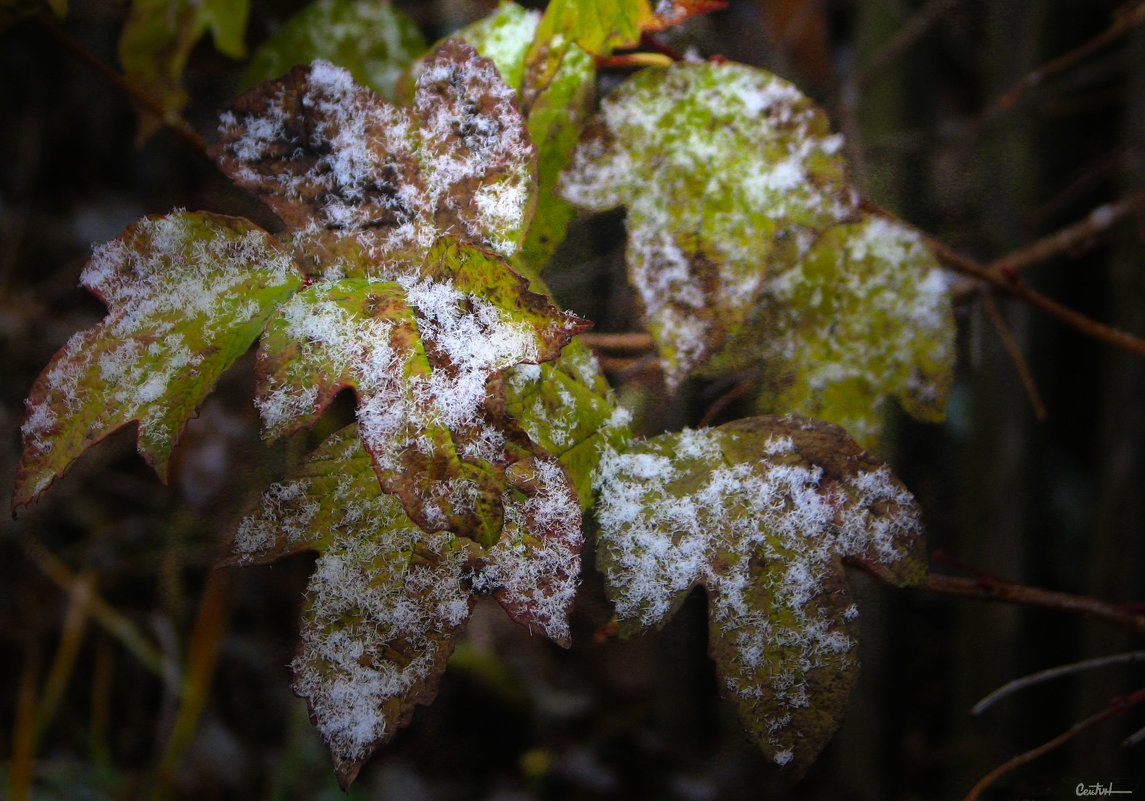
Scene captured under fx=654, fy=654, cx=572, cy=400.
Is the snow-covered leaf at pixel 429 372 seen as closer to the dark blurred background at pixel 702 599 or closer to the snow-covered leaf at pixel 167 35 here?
the snow-covered leaf at pixel 167 35

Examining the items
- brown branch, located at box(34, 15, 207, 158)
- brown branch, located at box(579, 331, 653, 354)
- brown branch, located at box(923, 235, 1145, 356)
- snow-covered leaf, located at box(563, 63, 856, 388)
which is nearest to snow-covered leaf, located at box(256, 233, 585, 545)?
snow-covered leaf, located at box(563, 63, 856, 388)

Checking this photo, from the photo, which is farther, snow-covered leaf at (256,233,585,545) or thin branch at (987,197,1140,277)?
thin branch at (987,197,1140,277)

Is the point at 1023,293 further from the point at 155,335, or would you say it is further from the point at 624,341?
the point at 155,335

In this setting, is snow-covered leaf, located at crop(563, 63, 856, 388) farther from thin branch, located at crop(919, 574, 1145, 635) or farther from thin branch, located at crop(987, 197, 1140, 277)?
thin branch, located at crop(987, 197, 1140, 277)

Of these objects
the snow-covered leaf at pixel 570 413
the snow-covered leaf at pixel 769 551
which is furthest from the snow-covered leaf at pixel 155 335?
the snow-covered leaf at pixel 769 551

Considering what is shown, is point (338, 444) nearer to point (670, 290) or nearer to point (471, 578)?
point (471, 578)

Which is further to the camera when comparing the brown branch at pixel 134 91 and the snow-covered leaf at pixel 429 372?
the brown branch at pixel 134 91
